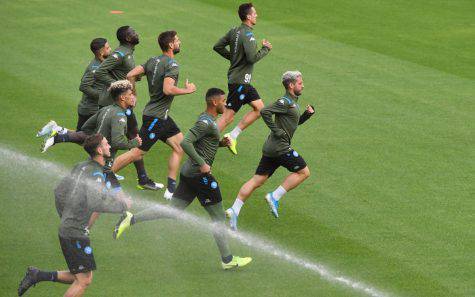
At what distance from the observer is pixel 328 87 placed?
23.8 meters

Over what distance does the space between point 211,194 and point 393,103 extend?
30.4 ft

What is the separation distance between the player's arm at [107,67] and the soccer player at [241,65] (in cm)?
275

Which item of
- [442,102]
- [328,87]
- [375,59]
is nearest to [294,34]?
[375,59]

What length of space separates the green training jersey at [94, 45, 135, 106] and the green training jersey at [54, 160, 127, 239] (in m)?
4.86

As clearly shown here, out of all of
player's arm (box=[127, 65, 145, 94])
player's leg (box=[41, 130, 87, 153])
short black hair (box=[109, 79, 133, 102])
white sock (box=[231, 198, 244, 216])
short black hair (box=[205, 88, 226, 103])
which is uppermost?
short black hair (box=[205, 88, 226, 103])

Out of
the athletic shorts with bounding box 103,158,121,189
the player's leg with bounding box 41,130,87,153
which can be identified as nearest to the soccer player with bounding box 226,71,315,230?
the athletic shorts with bounding box 103,158,121,189

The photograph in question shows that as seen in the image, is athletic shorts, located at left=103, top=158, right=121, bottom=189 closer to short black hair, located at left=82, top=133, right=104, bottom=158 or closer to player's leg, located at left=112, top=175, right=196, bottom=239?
player's leg, located at left=112, top=175, right=196, bottom=239

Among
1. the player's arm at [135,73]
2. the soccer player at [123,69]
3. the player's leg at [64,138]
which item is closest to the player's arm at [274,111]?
the player's arm at [135,73]

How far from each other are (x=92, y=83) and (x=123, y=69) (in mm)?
621

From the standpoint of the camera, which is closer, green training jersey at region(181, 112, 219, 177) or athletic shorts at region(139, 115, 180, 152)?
green training jersey at region(181, 112, 219, 177)

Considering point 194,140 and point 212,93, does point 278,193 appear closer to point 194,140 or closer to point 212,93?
point 194,140

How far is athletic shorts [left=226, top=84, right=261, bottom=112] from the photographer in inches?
756

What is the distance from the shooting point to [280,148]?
1569cm

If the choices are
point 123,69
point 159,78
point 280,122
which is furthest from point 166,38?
point 280,122
